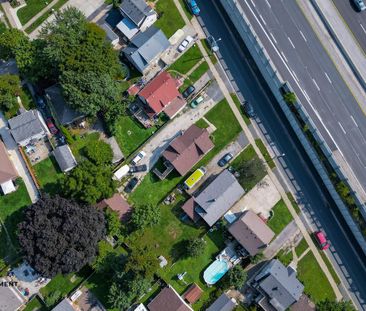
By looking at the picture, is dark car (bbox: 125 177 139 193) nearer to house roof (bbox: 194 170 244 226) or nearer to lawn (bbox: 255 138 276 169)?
house roof (bbox: 194 170 244 226)

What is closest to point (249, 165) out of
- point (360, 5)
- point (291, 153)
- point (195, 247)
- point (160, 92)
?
point (291, 153)

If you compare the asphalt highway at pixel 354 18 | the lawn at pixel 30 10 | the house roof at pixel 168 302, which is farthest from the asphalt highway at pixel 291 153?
the lawn at pixel 30 10

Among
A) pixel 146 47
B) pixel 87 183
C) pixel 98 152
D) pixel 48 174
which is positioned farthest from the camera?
pixel 146 47

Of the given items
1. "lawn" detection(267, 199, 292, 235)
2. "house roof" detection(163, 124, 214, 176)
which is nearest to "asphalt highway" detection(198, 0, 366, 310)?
"lawn" detection(267, 199, 292, 235)

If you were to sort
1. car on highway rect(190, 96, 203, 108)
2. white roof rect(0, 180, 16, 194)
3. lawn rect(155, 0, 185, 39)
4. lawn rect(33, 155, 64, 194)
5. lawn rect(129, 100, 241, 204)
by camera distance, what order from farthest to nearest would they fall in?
lawn rect(155, 0, 185, 39) → car on highway rect(190, 96, 203, 108) → lawn rect(129, 100, 241, 204) → lawn rect(33, 155, 64, 194) → white roof rect(0, 180, 16, 194)

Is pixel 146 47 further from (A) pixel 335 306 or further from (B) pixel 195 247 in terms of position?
(A) pixel 335 306
